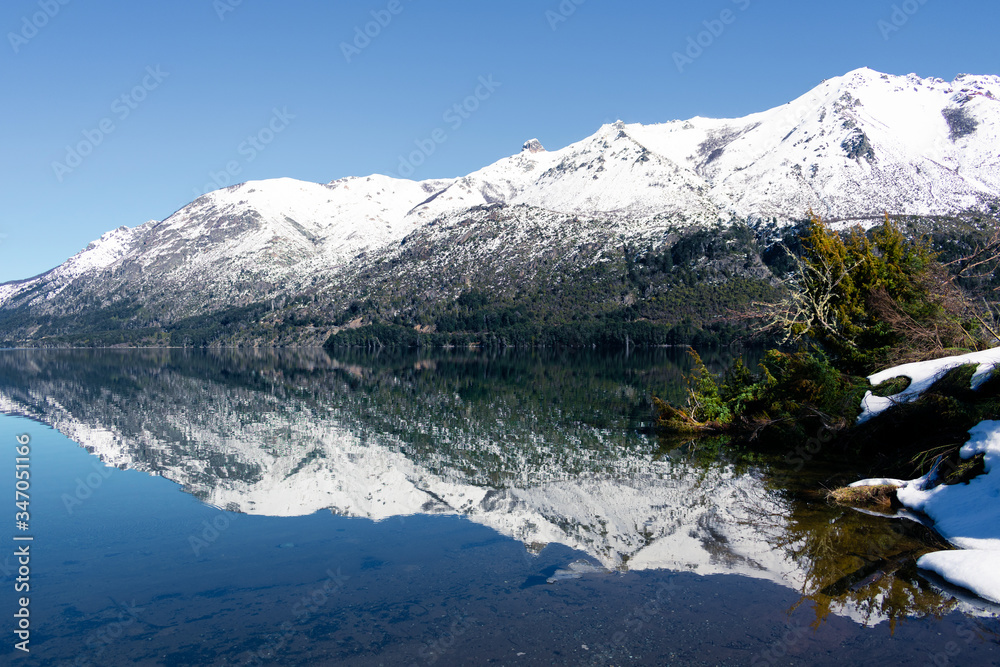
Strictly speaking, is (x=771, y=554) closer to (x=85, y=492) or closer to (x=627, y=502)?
(x=627, y=502)

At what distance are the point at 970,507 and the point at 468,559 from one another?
1326cm

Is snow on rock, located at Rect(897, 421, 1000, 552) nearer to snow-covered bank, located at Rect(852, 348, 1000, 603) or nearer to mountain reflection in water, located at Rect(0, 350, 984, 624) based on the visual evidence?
snow-covered bank, located at Rect(852, 348, 1000, 603)

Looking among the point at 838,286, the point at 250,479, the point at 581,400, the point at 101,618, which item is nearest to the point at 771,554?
the point at 101,618

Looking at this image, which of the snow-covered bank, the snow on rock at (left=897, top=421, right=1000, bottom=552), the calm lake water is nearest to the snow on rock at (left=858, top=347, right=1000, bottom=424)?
the snow-covered bank

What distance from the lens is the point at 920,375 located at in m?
25.6

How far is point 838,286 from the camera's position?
1369 inches

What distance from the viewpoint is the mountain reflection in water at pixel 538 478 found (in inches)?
643

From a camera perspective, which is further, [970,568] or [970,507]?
[970,507]

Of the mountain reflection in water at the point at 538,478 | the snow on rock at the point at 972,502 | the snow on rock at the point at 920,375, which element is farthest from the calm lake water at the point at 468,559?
the snow on rock at the point at 920,375

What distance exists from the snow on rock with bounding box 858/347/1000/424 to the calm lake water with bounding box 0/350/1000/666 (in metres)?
2.75

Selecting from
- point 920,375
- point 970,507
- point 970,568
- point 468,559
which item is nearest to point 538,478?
point 468,559

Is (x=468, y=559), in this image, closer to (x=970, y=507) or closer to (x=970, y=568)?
(x=970, y=568)

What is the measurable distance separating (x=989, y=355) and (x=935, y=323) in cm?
675

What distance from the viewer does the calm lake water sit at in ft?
41.5
